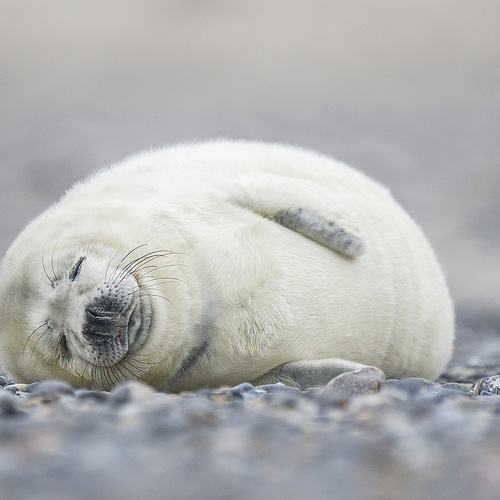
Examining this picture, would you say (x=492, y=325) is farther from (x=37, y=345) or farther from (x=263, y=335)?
(x=37, y=345)

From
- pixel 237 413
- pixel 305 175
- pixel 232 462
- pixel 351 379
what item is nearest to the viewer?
Result: pixel 232 462

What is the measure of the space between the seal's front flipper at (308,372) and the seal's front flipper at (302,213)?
1.86ft

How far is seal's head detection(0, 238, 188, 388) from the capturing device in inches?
91.3

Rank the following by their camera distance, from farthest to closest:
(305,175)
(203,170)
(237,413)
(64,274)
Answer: (305,175), (203,170), (64,274), (237,413)

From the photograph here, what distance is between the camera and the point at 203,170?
126 inches

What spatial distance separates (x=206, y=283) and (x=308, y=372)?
0.53 meters

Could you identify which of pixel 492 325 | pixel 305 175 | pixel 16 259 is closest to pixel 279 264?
pixel 305 175

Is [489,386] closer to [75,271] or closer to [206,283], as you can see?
[206,283]

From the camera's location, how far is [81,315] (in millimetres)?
2307

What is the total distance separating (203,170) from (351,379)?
54.1 inches

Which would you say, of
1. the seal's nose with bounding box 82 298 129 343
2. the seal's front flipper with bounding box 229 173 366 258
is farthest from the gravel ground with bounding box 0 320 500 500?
the seal's front flipper with bounding box 229 173 366 258

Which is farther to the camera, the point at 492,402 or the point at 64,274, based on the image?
the point at 64,274

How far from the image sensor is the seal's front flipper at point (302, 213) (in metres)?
2.99

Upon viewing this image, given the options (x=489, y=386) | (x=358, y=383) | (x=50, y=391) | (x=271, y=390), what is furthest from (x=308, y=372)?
(x=50, y=391)
